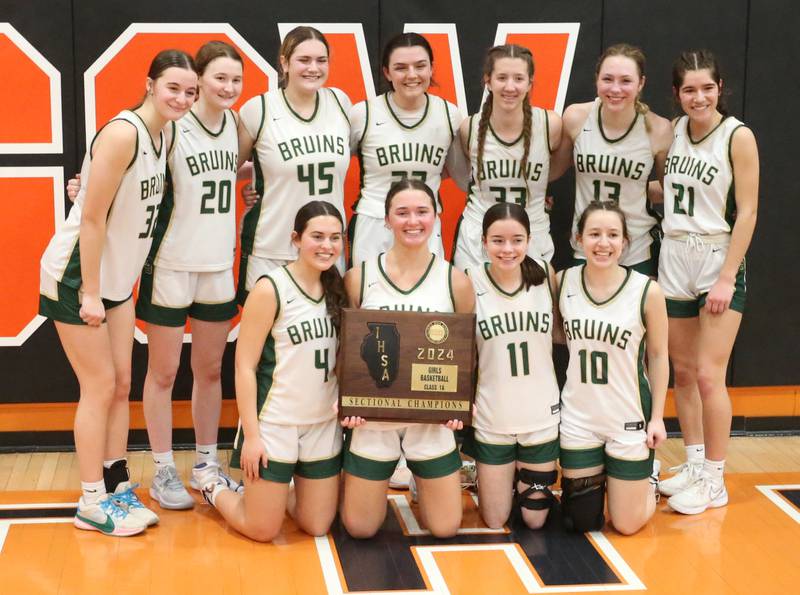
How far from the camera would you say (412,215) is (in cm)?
428

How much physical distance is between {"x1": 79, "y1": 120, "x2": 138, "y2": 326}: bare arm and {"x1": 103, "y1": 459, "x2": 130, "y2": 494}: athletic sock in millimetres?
699

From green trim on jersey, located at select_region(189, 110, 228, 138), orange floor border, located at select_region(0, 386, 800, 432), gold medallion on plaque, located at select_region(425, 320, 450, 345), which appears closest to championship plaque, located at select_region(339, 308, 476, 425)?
gold medallion on plaque, located at select_region(425, 320, 450, 345)

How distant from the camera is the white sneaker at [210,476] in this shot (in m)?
4.91

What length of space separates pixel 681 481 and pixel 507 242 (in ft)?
4.89

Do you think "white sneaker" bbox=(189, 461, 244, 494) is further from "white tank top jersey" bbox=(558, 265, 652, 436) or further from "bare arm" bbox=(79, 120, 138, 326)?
"white tank top jersey" bbox=(558, 265, 652, 436)

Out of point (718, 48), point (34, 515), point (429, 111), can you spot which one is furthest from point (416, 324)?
point (718, 48)

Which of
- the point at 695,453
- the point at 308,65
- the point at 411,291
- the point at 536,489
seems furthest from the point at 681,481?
the point at 308,65

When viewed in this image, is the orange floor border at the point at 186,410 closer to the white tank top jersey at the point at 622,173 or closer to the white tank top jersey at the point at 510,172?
the white tank top jersey at the point at 622,173

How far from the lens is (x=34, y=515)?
470cm

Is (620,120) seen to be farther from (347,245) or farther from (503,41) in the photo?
(347,245)

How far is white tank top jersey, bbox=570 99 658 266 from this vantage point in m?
4.83

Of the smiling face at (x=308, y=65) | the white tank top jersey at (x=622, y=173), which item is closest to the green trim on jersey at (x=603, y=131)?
the white tank top jersey at (x=622, y=173)

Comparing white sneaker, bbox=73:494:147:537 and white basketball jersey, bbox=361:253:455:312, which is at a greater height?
white basketball jersey, bbox=361:253:455:312

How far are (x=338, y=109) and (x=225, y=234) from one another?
2.39 feet
